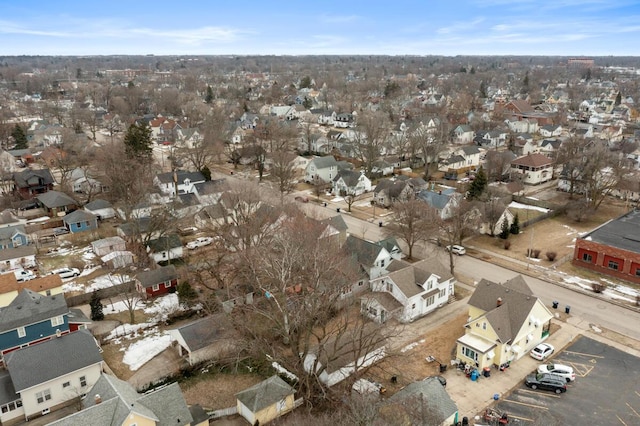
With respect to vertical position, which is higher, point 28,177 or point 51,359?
point 28,177

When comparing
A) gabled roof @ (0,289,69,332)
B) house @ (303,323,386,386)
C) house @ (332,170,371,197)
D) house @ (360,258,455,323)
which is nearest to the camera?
house @ (303,323,386,386)

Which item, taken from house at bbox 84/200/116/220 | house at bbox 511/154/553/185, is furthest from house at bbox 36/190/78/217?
house at bbox 511/154/553/185

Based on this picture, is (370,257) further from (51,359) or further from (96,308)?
(51,359)

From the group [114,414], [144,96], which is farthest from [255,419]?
[144,96]

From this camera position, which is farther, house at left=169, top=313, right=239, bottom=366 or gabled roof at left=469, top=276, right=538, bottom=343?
house at left=169, top=313, right=239, bottom=366

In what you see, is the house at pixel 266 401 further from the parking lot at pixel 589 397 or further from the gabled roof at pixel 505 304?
the gabled roof at pixel 505 304

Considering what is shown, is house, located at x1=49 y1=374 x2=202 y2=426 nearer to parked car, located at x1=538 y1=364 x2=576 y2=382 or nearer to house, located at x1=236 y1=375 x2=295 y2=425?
house, located at x1=236 y1=375 x2=295 y2=425

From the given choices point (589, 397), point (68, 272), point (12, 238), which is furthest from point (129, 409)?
point (12, 238)
